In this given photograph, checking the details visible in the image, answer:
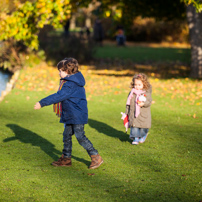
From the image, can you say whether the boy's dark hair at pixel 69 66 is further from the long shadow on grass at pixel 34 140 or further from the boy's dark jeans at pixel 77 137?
the long shadow on grass at pixel 34 140

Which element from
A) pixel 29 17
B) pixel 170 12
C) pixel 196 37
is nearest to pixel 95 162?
pixel 29 17

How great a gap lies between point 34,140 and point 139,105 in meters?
2.04

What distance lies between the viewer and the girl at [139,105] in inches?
258

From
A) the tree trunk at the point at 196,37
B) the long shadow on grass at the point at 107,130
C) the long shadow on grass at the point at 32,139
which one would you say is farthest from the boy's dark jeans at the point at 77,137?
the tree trunk at the point at 196,37

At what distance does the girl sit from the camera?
258 inches

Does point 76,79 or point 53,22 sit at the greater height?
point 53,22

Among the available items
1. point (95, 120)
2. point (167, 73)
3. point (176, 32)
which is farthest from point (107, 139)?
point (176, 32)

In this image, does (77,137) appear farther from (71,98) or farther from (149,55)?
(149,55)

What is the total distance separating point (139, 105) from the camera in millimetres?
6582

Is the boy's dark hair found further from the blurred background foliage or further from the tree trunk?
the tree trunk

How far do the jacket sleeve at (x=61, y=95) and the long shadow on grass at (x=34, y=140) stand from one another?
121 cm

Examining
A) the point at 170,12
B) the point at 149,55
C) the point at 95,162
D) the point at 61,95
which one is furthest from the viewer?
the point at 149,55

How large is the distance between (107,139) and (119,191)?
8.43 feet

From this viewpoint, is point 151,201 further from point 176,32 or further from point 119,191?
point 176,32
